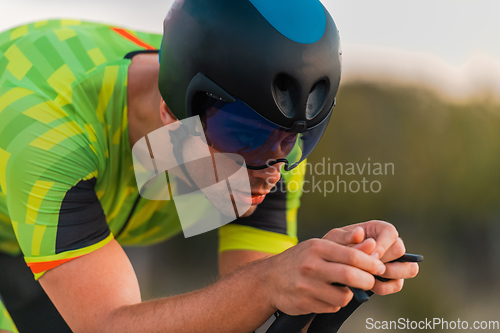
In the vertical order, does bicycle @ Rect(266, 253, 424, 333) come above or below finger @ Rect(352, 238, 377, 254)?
below

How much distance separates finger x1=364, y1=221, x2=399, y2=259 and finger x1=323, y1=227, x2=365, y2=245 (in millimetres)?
45

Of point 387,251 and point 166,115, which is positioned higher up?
point 166,115

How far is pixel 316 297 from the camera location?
866mm

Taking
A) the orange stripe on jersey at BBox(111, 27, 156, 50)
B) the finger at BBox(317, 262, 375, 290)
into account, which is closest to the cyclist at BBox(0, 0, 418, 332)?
the finger at BBox(317, 262, 375, 290)

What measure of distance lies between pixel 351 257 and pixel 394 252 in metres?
0.20

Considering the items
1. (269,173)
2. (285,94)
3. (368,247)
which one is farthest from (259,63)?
(368,247)

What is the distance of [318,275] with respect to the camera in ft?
2.82

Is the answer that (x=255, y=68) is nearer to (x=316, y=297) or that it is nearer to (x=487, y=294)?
(x=316, y=297)

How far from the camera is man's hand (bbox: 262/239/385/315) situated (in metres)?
0.82

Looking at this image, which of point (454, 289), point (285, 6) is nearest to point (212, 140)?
point (285, 6)

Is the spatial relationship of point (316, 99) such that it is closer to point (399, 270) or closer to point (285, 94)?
point (285, 94)

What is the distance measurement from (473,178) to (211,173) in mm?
7984

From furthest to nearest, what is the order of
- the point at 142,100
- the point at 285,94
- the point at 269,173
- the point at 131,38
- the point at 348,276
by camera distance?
the point at 131,38, the point at 142,100, the point at 269,173, the point at 285,94, the point at 348,276

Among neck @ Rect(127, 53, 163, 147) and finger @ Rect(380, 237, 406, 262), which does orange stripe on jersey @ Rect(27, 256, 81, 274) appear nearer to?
neck @ Rect(127, 53, 163, 147)
